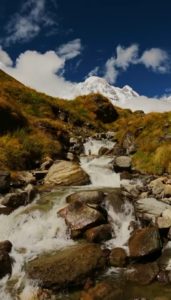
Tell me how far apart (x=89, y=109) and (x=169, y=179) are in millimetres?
43679

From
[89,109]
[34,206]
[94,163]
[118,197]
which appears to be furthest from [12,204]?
[89,109]

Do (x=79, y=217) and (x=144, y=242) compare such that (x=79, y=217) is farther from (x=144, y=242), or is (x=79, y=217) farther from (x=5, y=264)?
(x=5, y=264)

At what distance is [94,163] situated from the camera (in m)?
40.4

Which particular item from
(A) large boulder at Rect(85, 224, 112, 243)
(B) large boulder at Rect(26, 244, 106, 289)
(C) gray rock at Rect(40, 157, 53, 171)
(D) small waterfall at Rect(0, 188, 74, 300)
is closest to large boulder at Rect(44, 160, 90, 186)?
(C) gray rock at Rect(40, 157, 53, 171)

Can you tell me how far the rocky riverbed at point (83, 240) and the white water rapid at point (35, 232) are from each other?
0.15 ft

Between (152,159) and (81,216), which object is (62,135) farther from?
(81,216)

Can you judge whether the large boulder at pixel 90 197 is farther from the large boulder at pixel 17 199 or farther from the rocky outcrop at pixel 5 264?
the rocky outcrop at pixel 5 264

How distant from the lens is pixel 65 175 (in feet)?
108

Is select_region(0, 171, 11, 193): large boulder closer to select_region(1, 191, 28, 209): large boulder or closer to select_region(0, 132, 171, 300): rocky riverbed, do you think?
select_region(0, 132, 171, 300): rocky riverbed

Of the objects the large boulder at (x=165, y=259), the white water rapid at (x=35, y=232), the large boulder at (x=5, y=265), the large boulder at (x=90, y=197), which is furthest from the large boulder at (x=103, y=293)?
the large boulder at (x=90, y=197)

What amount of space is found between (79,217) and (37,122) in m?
25.8

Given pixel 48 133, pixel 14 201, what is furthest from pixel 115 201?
pixel 48 133

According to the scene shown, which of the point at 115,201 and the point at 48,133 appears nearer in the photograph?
the point at 115,201

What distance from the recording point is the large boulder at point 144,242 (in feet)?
66.1
